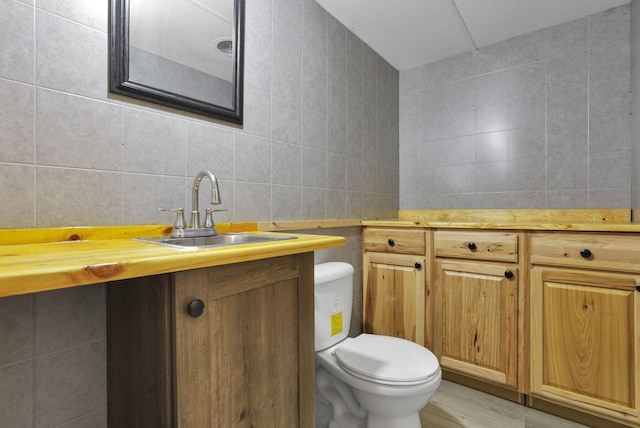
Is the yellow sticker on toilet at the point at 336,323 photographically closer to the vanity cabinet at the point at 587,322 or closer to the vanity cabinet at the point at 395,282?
the vanity cabinet at the point at 395,282

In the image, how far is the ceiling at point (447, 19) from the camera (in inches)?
74.5

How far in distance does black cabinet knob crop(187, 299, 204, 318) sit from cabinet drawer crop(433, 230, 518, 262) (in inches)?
57.4

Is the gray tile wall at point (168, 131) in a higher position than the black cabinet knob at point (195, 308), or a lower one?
higher

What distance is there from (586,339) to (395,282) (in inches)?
36.5

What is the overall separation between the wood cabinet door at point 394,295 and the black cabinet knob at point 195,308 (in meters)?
1.44

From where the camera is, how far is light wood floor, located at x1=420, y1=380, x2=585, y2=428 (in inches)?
60.0

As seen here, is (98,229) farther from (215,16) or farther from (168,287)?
(215,16)

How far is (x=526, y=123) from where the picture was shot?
2172 millimetres

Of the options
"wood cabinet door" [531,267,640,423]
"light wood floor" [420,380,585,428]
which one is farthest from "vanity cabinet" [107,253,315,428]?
"wood cabinet door" [531,267,640,423]

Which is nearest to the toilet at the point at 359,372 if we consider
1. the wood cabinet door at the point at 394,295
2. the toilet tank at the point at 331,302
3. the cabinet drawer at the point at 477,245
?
the toilet tank at the point at 331,302

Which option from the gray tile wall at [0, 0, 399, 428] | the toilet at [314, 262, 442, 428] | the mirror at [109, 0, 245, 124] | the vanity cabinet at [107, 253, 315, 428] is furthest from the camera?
the toilet at [314, 262, 442, 428]

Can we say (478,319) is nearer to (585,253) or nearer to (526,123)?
(585,253)

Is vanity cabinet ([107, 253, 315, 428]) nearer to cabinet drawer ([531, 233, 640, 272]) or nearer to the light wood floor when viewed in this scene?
the light wood floor

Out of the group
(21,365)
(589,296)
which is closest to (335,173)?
(589,296)
